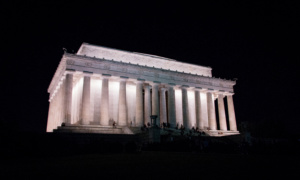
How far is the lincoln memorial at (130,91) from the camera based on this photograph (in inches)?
1830

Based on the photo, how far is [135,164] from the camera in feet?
53.1

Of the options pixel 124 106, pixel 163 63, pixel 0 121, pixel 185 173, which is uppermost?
pixel 163 63

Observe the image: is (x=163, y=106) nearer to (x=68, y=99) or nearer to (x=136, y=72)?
(x=136, y=72)

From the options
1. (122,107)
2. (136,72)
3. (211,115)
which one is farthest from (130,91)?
(211,115)

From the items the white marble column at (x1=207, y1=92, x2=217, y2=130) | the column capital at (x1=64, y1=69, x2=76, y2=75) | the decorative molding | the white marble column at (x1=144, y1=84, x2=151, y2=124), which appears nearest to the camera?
the column capital at (x1=64, y1=69, x2=76, y2=75)

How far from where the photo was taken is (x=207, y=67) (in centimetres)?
6400

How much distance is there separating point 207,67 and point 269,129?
72.9 ft

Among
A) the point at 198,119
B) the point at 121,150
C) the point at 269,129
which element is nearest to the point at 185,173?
the point at 121,150

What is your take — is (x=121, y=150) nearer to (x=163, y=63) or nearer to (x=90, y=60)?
(x=90, y=60)

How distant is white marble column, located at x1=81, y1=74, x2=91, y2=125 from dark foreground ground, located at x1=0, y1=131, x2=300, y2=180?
793 inches

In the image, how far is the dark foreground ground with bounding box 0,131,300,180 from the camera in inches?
491

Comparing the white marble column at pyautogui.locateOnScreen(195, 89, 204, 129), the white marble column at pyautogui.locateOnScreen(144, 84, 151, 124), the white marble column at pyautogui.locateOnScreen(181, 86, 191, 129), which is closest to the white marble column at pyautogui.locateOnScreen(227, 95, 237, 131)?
the white marble column at pyautogui.locateOnScreen(195, 89, 204, 129)

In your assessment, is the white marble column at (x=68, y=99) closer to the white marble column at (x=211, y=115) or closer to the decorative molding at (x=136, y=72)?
the decorative molding at (x=136, y=72)

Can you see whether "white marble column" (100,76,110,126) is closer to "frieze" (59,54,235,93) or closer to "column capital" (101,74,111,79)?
"column capital" (101,74,111,79)
